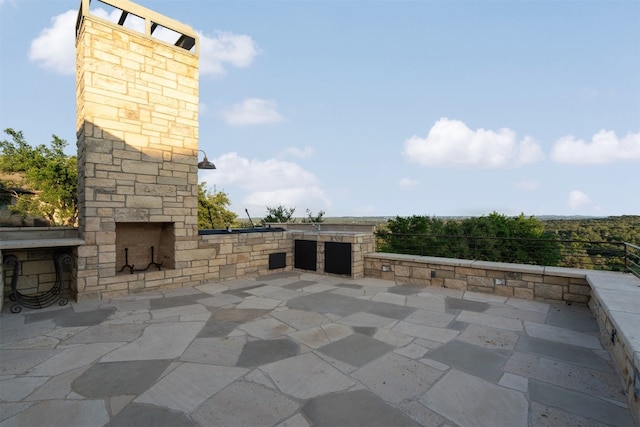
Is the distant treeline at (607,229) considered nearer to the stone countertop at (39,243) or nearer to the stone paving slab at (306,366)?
the stone paving slab at (306,366)

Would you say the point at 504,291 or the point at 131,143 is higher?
the point at 131,143

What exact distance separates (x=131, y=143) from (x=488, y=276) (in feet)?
21.9

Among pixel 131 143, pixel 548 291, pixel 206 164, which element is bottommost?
pixel 548 291

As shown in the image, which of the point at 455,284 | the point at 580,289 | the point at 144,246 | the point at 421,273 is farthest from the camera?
the point at 144,246

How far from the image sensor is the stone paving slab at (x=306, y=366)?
2.12 meters

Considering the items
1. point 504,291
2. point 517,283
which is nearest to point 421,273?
point 504,291

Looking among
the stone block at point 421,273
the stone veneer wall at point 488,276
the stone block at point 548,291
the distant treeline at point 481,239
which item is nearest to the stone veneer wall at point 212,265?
the stone veneer wall at point 488,276

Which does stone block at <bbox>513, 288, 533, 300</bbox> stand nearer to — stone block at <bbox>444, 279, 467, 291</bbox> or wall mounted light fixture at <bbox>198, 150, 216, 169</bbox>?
stone block at <bbox>444, 279, 467, 291</bbox>

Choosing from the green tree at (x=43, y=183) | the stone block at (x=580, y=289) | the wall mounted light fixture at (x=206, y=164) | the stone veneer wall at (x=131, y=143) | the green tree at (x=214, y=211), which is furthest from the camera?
the green tree at (x=214, y=211)

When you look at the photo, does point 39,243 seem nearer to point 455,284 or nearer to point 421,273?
point 421,273

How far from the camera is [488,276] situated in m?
5.55

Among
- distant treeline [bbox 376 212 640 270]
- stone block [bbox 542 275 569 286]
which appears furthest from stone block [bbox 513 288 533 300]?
distant treeline [bbox 376 212 640 270]

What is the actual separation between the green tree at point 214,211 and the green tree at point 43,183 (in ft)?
22.1

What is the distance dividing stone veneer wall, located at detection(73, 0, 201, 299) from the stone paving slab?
1.13 m
